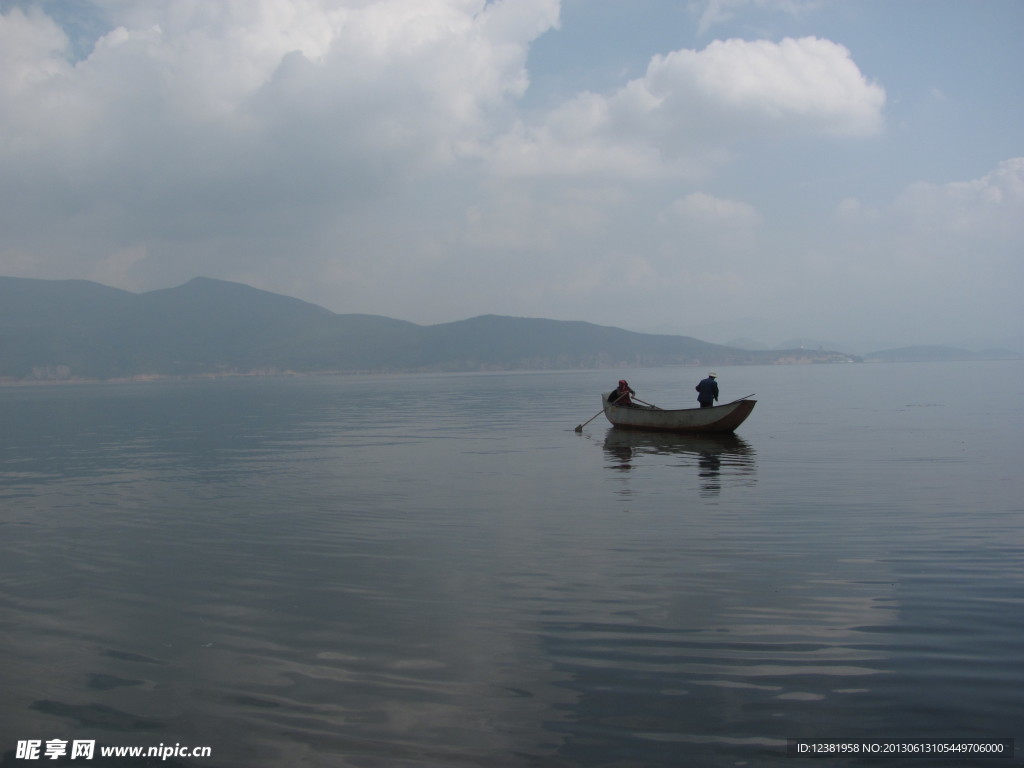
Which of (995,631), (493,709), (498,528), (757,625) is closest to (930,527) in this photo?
(995,631)

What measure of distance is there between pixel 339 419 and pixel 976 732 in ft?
167

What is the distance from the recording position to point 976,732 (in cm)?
635

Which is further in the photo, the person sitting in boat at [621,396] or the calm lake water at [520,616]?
the person sitting in boat at [621,396]

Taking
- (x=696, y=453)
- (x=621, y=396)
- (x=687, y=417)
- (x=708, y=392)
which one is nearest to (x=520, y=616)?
(x=696, y=453)

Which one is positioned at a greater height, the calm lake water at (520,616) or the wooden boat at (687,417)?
the wooden boat at (687,417)

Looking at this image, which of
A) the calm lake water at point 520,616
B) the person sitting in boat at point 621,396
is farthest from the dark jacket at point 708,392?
the calm lake water at point 520,616

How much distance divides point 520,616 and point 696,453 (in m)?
19.9

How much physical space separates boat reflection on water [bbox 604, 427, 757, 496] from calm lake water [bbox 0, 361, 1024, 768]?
1.57ft

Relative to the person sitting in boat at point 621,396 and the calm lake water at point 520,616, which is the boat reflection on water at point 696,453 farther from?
the person sitting in boat at point 621,396

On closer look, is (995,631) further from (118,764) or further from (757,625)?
(118,764)

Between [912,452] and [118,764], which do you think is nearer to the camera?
[118,764]

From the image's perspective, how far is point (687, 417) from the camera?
3425cm

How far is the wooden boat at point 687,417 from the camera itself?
32.8m

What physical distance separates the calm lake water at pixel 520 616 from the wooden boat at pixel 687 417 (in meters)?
10.2
